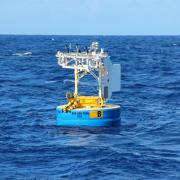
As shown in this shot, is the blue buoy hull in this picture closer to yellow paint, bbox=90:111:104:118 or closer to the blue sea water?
yellow paint, bbox=90:111:104:118

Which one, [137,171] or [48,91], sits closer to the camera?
[137,171]

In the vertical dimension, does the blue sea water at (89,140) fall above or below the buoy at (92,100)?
below

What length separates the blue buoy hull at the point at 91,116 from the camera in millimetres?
51500

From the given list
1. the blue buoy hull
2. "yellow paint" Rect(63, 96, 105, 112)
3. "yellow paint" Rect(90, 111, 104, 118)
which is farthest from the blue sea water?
"yellow paint" Rect(63, 96, 105, 112)

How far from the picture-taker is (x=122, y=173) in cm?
3934

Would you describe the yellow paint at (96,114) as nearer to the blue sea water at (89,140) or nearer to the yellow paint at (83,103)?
the blue sea water at (89,140)

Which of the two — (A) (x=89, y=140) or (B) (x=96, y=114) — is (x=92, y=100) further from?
A: (A) (x=89, y=140)

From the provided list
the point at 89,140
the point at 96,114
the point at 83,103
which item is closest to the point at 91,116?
the point at 96,114

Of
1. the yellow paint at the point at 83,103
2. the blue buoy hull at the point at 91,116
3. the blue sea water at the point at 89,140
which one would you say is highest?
the yellow paint at the point at 83,103

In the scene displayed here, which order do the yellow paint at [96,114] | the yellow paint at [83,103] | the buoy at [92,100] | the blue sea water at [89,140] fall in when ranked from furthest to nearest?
the yellow paint at [83,103], the buoy at [92,100], the yellow paint at [96,114], the blue sea water at [89,140]

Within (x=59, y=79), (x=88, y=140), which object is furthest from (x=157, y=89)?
(x=88, y=140)

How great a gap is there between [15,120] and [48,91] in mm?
22351

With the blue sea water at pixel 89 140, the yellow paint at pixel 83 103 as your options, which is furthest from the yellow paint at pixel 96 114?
the yellow paint at pixel 83 103

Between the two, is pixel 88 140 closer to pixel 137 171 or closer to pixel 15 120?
pixel 137 171
